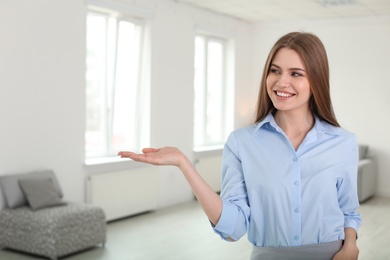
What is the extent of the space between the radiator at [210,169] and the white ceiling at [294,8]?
2.38 m

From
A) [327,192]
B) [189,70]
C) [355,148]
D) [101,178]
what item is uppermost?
[189,70]

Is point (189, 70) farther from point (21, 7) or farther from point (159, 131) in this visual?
point (21, 7)

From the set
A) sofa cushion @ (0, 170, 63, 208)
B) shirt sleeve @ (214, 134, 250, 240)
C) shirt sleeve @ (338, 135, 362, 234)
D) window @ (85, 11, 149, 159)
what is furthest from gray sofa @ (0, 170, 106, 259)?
shirt sleeve @ (338, 135, 362, 234)

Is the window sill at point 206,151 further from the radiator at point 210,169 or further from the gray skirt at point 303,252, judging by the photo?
the gray skirt at point 303,252

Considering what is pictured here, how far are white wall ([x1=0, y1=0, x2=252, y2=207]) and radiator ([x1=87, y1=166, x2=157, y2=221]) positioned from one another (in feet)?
0.38

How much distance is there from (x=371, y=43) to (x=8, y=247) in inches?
261

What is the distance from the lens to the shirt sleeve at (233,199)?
5.16 feet

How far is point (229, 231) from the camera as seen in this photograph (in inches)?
62.3

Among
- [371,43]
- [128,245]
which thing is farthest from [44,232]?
[371,43]

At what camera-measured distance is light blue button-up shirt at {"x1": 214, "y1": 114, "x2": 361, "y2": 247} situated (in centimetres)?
159

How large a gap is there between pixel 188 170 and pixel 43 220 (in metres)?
3.76

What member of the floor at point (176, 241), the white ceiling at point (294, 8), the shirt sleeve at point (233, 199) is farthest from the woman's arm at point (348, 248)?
the white ceiling at point (294, 8)

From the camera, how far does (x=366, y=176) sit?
28.1 feet

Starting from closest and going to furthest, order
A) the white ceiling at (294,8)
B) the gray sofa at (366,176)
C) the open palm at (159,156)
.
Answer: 1. the open palm at (159,156)
2. the white ceiling at (294,8)
3. the gray sofa at (366,176)
